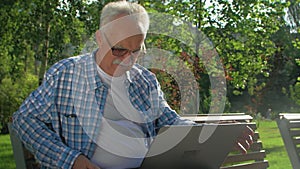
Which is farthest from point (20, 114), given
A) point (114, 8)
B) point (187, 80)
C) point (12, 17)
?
point (12, 17)

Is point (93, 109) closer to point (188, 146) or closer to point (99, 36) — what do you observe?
point (99, 36)

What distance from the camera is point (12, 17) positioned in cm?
606

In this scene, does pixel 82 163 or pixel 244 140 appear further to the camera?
pixel 244 140

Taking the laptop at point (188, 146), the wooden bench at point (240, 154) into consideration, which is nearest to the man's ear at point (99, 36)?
the laptop at point (188, 146)

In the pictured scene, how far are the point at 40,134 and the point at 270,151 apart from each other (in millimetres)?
5941

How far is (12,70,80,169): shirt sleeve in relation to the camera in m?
1.80

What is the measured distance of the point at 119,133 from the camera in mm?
1950

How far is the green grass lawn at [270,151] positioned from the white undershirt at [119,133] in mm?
3977

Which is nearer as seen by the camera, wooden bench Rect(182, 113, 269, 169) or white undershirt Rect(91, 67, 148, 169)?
white undershirt Rect(91, 67, 148, 169)

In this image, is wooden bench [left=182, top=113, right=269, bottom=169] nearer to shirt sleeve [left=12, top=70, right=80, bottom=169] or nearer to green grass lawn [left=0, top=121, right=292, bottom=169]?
shirt sleeve [left=12, top=70, right=80, bottom=169]

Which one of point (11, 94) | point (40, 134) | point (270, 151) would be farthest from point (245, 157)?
point (11, 94)

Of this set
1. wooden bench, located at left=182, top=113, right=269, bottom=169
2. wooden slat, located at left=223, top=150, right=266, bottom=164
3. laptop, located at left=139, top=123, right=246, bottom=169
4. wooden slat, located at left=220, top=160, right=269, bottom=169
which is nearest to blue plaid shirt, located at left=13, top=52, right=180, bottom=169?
laptop, located at left=139, top=123, right=246, bottom=169

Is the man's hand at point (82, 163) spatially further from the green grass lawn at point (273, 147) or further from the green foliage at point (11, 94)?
the green foliage at point (11, 94)

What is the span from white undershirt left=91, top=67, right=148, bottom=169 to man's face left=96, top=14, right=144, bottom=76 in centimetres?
8
